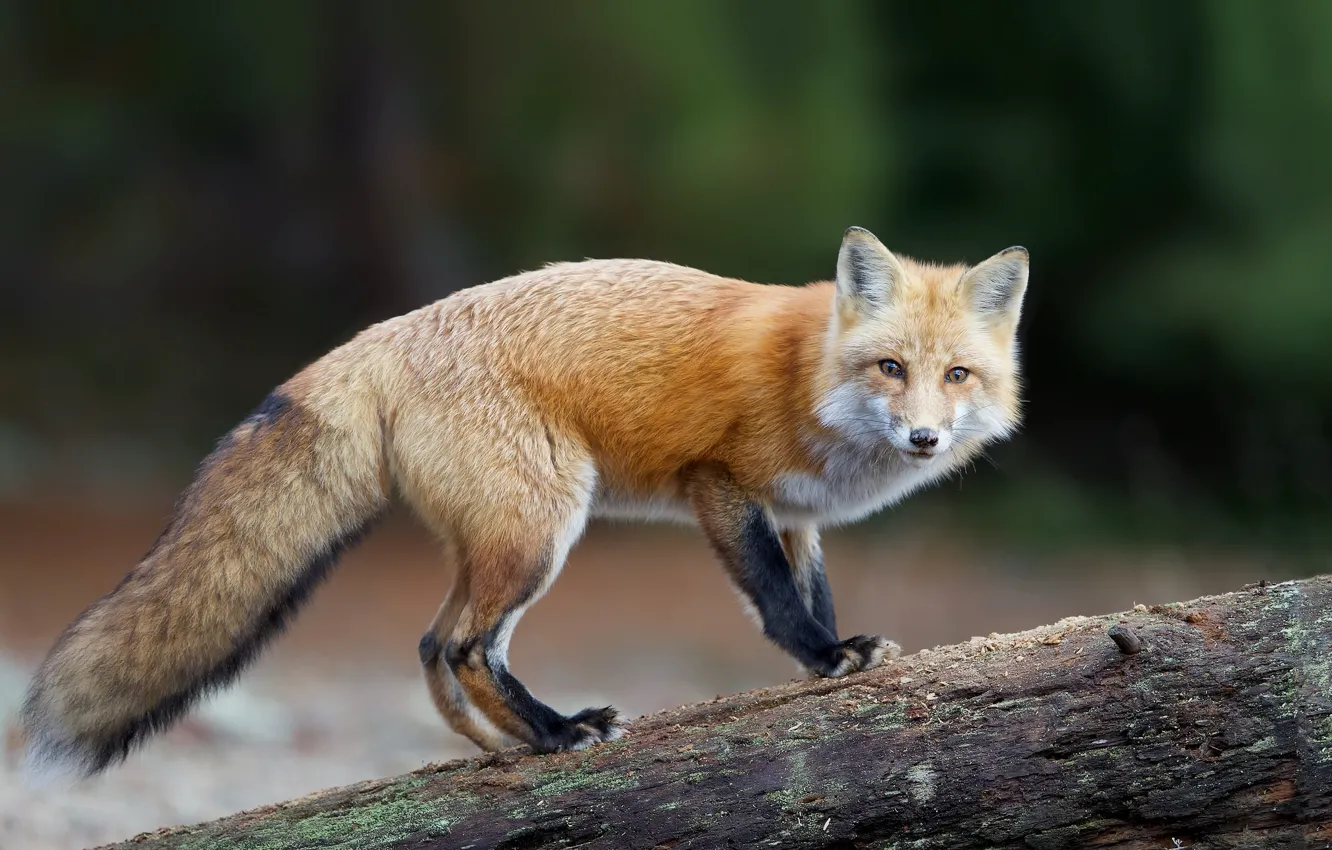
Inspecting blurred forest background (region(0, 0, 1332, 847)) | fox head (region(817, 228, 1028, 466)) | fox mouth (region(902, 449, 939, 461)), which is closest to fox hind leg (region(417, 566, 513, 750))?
fox head (region(817, 228, 1028, 466))

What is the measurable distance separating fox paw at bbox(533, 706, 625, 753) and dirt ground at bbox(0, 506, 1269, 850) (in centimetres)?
218

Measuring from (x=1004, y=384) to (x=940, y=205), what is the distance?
6.76m

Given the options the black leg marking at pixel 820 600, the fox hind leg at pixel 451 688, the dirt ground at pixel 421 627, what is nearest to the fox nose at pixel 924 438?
the black leg marking at pixel 820 600

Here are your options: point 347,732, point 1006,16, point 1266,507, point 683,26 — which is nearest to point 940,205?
point 1006,16

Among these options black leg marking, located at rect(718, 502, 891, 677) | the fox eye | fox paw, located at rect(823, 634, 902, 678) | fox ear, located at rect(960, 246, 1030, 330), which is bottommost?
fox paw, located at rect(823, 634, 902, 678)

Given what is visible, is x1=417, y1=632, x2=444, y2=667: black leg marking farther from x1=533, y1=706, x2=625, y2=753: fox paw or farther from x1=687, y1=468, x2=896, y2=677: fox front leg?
x1=687, y1=468, x2=896, y2=677: fox front leg

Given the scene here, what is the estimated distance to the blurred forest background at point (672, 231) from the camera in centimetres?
897

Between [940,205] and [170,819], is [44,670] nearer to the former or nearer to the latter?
[170,819]

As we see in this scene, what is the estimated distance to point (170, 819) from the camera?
485 cm

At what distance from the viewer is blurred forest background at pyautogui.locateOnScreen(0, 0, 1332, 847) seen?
29.4 ft

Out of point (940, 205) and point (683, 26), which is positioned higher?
point (683, 26)

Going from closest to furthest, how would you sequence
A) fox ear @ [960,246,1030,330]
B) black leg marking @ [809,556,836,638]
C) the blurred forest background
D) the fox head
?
the fox head
fox ear @ [960,246,1030,330]
black leg marking @ [809,556,836,638]
the blurred forest background

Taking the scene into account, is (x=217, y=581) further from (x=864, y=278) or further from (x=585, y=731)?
(x=864, y=278)

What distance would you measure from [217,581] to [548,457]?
99 cm
